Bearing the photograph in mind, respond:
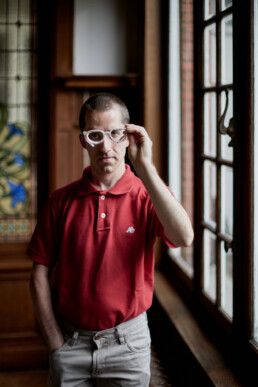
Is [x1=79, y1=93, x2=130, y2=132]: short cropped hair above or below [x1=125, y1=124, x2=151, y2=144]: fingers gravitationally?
above

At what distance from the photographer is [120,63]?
332 centimetres

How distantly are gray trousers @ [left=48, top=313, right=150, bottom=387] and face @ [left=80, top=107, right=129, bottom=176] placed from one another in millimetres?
472

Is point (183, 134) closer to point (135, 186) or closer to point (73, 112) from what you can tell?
point (73, 112)

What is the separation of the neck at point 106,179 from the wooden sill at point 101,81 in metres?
1.86

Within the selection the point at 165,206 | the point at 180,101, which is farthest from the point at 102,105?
the point at 180,101

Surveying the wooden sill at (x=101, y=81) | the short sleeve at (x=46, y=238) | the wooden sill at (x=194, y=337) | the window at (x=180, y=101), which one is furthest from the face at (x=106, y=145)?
the wooden sill at (x=101, y=81)

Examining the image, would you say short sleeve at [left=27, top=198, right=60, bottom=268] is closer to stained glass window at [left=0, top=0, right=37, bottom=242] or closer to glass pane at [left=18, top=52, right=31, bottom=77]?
stained glass window at [left=0, top=0, right=37, bottom=242]

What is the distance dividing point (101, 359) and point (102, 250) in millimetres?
313

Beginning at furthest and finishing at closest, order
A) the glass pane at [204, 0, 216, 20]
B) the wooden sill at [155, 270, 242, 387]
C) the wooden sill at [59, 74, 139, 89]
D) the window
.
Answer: the wooden sill at [59, 74, 139, 89], the window, the glass pane at [204, 0, 216, 20], the wooden sill at [155, 270, 242, 387]

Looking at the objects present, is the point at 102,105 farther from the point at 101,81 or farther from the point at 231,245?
the point at 101,81

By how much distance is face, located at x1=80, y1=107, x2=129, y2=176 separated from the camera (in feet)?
4.56

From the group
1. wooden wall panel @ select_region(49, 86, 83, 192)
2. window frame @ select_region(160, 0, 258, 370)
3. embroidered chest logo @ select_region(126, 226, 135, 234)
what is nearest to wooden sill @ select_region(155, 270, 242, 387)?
window frame @ select_region(160, 0, 258, 370)

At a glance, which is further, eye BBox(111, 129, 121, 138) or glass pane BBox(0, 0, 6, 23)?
glass pane BBox(0, 0, 6, 23)

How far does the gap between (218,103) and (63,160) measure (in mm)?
1545
